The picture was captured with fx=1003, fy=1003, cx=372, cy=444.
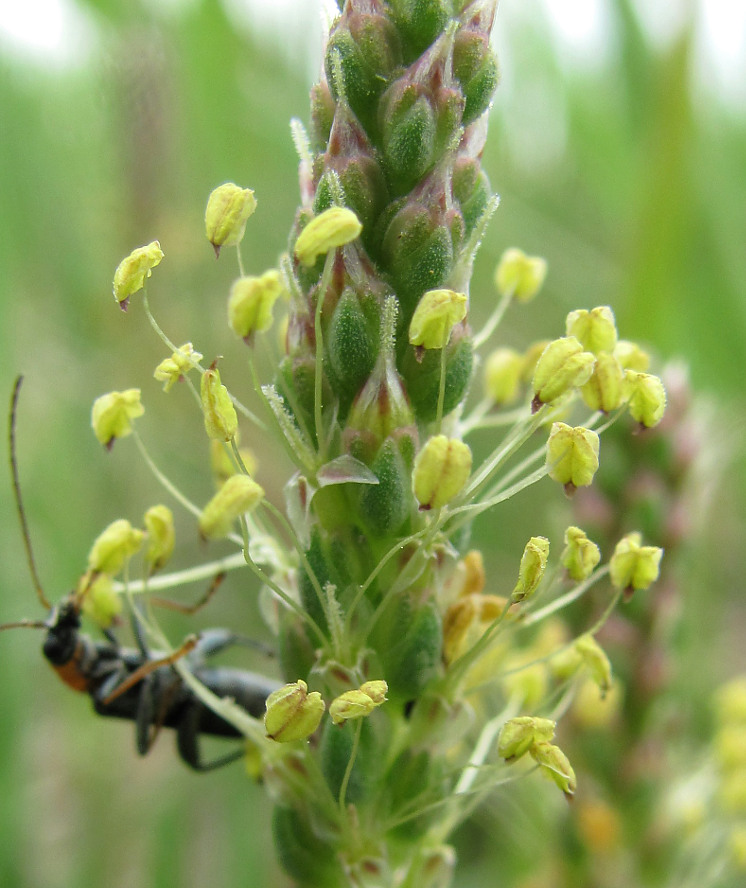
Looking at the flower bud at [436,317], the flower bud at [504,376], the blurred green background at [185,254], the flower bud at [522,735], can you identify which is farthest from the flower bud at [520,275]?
the blurred green background at [185,254]

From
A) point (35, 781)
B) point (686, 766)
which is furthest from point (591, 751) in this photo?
point (35, 781)

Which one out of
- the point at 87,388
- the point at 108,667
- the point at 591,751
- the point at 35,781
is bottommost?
the point at 35,781

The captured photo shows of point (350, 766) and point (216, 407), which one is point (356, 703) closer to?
point (350, 766)

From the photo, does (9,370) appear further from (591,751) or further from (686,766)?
(686,766)

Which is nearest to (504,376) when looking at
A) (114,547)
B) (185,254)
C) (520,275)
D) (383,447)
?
(520,275)

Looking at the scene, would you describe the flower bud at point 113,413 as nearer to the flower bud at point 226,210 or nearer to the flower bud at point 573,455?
the flower bud at point 226,210

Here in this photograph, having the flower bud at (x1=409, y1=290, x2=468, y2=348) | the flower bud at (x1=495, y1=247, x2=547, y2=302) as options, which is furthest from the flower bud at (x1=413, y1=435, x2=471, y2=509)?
the flower bud at (x1=495, y1=247, x2=547, y2=302)
